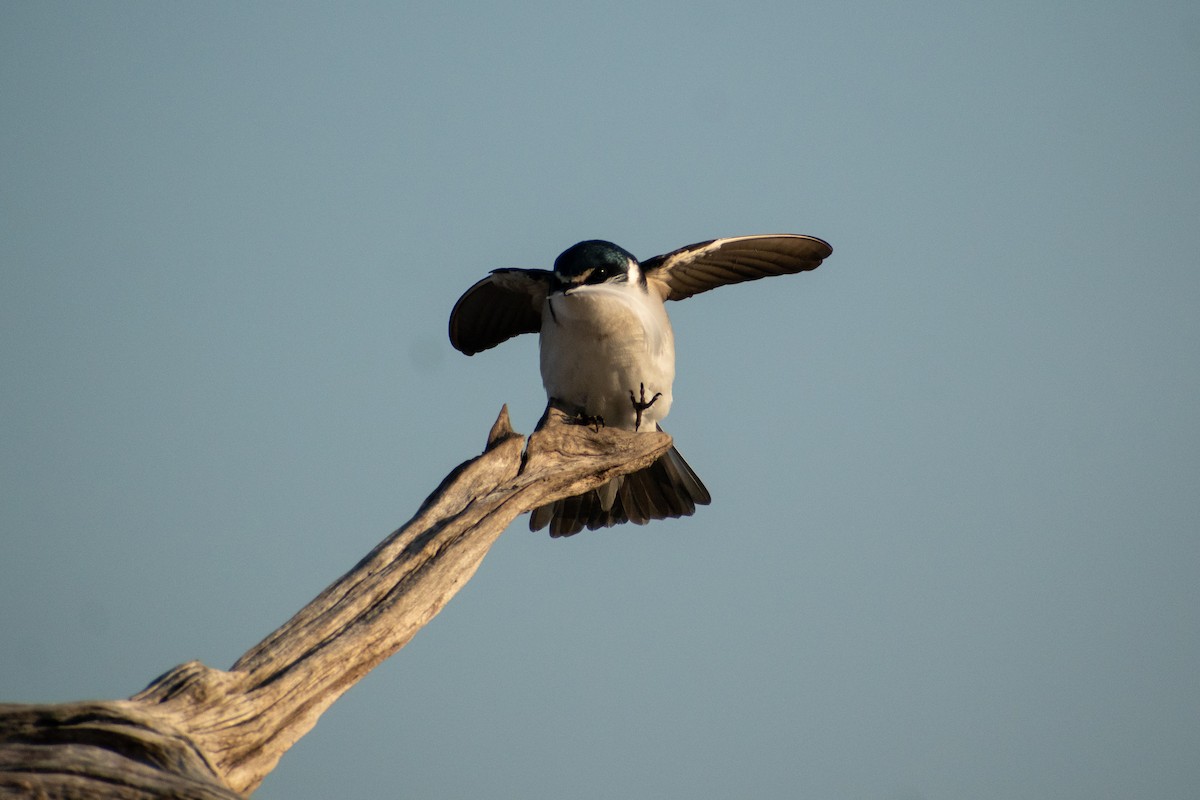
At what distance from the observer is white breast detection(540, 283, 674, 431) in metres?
6.32

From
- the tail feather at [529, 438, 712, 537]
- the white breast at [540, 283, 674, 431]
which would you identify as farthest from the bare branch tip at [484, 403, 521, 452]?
the tail feather at [529, 438, 712, 537]

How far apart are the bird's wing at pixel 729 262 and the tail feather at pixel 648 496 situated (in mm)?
1093

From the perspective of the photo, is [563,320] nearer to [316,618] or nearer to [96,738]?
[316,618]

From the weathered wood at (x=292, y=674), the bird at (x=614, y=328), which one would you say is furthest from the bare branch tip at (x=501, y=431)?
the bird at (x=614, y=328)

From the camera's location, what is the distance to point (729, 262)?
7.59m

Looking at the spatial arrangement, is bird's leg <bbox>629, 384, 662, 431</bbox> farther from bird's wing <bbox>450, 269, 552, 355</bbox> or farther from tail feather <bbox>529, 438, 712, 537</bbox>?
bird's wing <bbox>450, 269, 552, 355</bbox>

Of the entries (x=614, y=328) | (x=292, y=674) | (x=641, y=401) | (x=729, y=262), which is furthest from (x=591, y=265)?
(x=292, y=674)

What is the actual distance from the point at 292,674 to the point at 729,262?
Answer: 454 centimetres

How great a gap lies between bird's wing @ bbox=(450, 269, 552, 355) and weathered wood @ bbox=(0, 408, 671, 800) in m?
1.95

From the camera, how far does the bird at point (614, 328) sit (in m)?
6.39

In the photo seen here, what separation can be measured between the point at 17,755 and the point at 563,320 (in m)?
3.86

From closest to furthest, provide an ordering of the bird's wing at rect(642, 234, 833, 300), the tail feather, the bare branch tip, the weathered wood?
the weathered wood
the bare branch tip
the tail feather
the bird's wing at rect(642, 234, 833, 300)

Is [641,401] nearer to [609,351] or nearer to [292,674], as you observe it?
[609,351]

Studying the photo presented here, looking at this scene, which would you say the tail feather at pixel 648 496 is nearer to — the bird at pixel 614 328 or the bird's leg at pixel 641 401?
the bird at pixel 614 328
